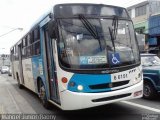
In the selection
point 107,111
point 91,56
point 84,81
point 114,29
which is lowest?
point 107,111

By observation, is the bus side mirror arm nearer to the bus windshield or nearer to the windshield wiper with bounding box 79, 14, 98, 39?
the bus windshield

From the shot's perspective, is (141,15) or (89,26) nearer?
(89,26)

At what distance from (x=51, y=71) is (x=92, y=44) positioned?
1559 mm

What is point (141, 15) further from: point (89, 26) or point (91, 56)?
point (91, 56)

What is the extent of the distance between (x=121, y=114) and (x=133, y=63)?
1464 millimetres

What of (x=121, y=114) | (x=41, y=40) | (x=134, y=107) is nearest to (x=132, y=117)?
(x=121, y=114)

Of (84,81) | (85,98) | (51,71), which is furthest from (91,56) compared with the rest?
(51,71)

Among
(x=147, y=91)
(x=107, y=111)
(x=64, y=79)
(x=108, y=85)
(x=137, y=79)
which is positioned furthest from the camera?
(x=147, y=91)

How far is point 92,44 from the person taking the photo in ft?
21.3

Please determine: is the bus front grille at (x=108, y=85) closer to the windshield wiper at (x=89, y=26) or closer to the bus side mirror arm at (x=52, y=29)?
the windshield wiper at (x=89, y=26)

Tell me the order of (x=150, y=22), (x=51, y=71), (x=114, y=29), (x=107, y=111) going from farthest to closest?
(x=150, y=22) → (x=107, y=111) → (x=51, y=71) → (x=114, y=29)

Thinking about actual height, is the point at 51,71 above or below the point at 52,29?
below

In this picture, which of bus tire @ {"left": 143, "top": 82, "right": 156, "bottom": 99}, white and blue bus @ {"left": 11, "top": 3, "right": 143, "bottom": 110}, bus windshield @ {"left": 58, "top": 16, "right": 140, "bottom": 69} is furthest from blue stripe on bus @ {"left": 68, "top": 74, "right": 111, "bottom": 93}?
bus tire @ {"left": 143, "top": 82, "right": 156, "bottom": 99}

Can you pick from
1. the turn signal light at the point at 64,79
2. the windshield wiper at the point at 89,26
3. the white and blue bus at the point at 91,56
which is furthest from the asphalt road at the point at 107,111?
the windshield wiper at the point at 89,26
